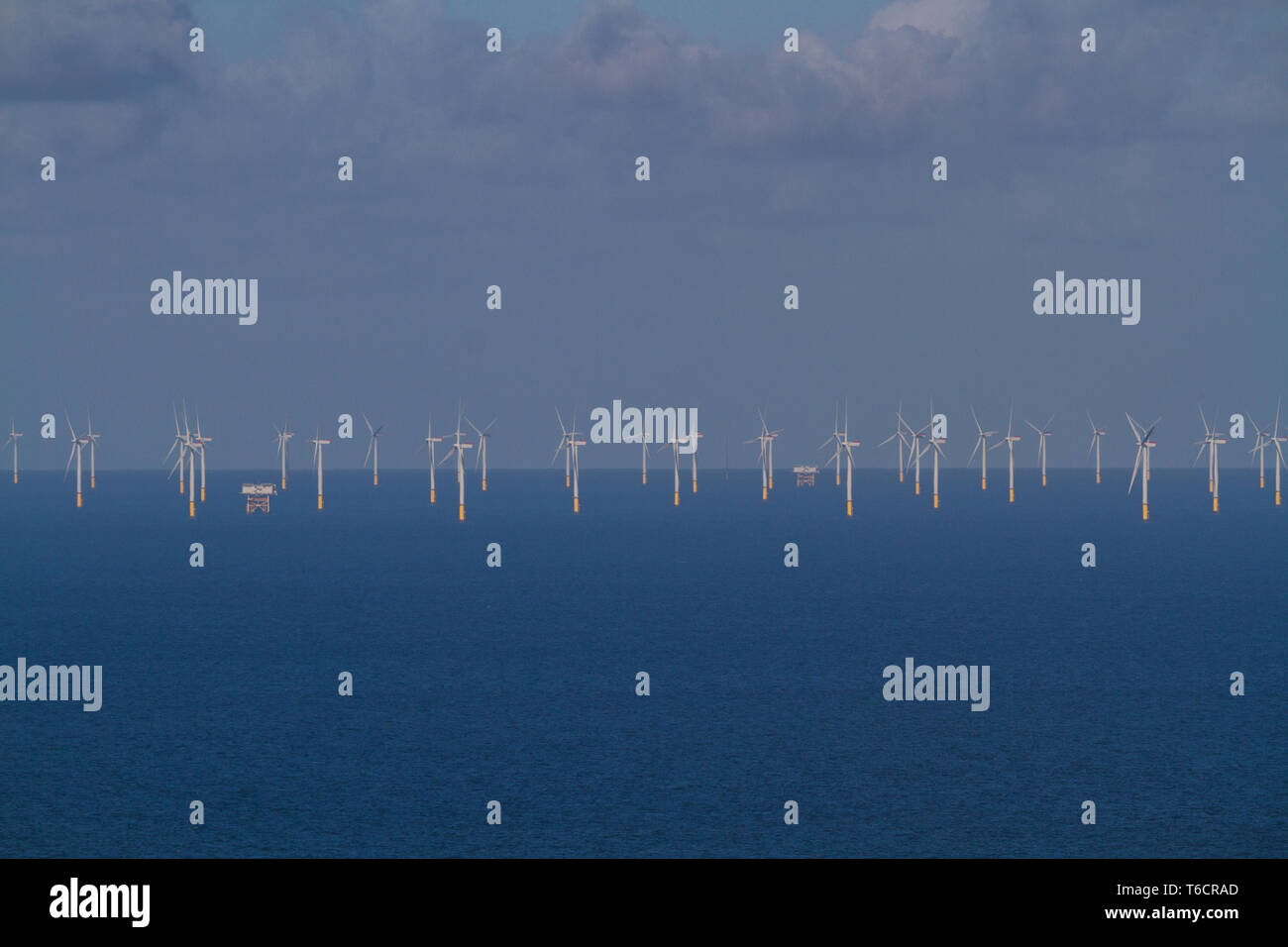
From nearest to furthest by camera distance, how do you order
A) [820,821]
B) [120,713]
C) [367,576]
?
[820,821] → [120,713] → [367,576]

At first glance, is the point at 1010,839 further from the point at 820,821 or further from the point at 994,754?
the point at 994,754
